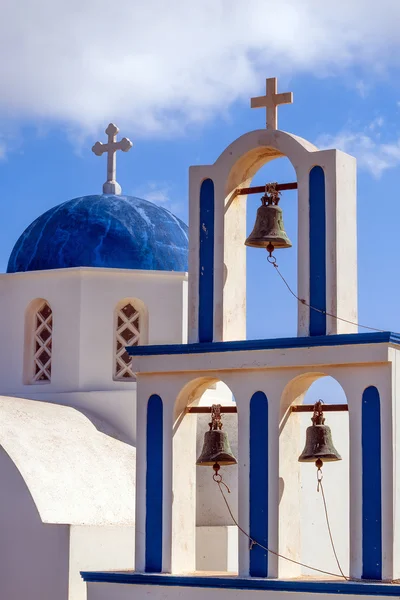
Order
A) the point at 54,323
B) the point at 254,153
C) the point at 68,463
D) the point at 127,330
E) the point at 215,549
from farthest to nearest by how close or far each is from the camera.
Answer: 1. the point at 127,330
2. the point at 54,323
3. the point at 68,463
4. the point at 215,549
5. the point at 254,153

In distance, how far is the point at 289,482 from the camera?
9.43 m

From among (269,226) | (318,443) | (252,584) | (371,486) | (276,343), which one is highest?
(269,226)

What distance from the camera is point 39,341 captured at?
46.1 ft

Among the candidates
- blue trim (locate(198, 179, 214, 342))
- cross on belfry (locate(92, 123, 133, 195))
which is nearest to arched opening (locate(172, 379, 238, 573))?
blue trim (locate(198, 179, 214, 342))

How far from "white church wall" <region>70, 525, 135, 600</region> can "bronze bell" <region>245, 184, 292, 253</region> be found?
3.13 metres

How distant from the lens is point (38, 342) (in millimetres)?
14062

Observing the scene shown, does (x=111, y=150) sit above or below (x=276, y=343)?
above

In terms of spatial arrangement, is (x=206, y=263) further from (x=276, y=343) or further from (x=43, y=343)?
(x=43, y=343)

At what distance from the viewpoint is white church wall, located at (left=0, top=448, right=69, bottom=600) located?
1143 centimetres

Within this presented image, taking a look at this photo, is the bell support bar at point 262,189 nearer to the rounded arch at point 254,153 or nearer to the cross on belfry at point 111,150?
the rounded arch at point 254,153

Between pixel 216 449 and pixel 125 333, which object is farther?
pixel 125 333

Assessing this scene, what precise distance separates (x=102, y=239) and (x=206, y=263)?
4.35 m

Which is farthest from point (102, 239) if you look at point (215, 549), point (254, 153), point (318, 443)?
point (318, 443)

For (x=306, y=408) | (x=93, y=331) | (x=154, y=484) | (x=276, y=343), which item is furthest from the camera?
(x=93, y=331)
